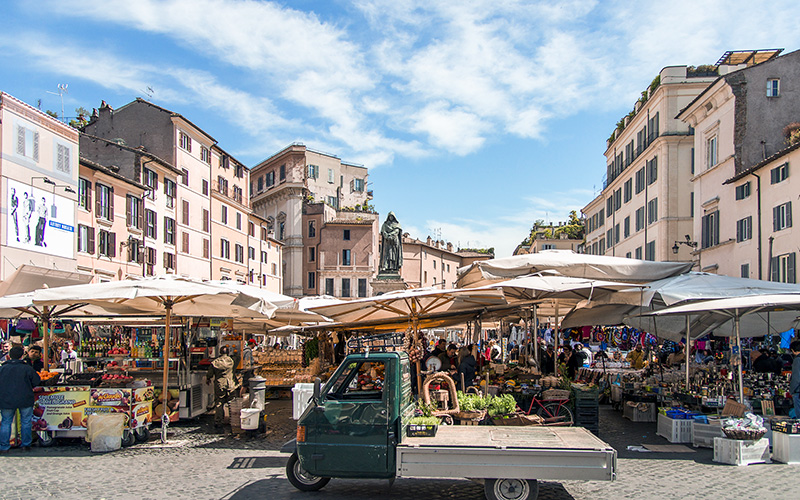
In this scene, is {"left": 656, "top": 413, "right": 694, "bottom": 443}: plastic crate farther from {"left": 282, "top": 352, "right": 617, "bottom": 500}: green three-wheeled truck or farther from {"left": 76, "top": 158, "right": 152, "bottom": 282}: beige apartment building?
{"left": 76, "top": 158, "right": 152, "bottom": 282}: beige apartment building

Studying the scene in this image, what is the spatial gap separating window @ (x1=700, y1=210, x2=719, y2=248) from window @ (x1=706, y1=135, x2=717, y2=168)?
8.07 feet

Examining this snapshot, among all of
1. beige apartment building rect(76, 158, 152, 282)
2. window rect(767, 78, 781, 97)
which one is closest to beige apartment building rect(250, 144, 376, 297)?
beige apartment building rect(76, 158, 152, 282)

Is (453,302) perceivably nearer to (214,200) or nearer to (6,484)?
(6,484)

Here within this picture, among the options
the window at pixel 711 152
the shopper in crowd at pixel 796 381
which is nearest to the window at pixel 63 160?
the shopper in crowd at pixel 796 381

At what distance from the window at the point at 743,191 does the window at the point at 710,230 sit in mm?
2599

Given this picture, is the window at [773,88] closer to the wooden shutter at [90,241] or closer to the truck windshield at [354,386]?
the truck windshield at [354,386]

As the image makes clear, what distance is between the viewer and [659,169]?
117 feet

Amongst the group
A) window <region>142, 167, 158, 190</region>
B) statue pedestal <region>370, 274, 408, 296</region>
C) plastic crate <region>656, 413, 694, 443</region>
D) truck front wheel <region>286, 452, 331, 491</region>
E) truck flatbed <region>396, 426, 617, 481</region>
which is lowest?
plastic crate <region>656, 413, 694, 443</region>

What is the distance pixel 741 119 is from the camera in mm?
27547

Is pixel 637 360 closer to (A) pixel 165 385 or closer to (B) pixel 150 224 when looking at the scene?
(A) pixel 165 385

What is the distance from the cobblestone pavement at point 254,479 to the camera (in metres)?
7.83

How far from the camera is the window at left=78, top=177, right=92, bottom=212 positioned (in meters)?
31.0

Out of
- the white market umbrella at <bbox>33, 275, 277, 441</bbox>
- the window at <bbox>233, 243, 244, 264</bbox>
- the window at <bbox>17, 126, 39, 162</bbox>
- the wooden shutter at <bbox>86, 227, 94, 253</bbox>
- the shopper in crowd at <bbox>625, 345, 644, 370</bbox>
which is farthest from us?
the window at <bbox>233, 243, 244, 264</bbox>

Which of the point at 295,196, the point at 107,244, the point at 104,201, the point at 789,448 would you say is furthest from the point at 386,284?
the point at 295,196
